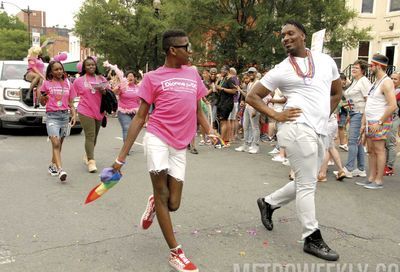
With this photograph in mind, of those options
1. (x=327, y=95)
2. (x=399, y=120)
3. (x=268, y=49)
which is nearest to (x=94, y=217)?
(x=327, y=95)

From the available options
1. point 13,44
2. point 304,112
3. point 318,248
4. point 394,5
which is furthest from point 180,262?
point 13,44

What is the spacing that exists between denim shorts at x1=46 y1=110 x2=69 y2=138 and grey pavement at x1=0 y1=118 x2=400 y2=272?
0.69m

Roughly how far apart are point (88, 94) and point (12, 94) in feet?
15.5

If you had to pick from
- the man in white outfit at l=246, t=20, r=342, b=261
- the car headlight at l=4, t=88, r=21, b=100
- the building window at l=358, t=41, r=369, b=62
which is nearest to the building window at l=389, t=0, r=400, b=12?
the building window at l=358, t=41, r=369, b=62

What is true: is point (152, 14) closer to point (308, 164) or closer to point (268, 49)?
point (268, 49)

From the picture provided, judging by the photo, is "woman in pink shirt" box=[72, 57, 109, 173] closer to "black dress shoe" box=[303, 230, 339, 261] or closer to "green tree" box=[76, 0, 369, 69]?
"black dress shoe" box=[303, 230, 339, 261]

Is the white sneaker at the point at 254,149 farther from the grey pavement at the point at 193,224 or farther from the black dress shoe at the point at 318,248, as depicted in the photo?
the black dress shoe at the point at 318,248

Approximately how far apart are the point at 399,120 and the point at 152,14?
1827cm

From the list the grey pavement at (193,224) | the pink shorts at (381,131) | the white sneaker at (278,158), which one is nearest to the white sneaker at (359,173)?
the grey pavement at (193,224)

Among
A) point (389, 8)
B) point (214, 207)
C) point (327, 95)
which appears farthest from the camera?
point (389, 8)

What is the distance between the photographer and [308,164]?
11.9 feet

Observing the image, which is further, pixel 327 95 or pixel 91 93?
pixel 91 93

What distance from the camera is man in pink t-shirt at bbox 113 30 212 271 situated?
341 centimetres

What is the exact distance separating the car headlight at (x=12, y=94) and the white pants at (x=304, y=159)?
8.89 meters
